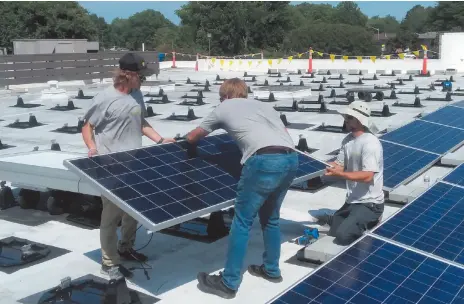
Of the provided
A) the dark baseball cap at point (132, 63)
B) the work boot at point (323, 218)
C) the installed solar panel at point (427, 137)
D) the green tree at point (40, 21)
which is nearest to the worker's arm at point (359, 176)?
the work boot at point (323, 218)

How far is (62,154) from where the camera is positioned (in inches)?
335

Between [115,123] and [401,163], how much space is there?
5.09m

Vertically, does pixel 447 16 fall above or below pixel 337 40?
above

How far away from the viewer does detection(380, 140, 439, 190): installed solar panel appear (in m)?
8.44

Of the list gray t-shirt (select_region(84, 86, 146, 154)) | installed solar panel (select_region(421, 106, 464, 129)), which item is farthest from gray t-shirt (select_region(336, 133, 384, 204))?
installed solar panel (select_region(421, 106, 464, 129))

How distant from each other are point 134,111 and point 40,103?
15.5 metres

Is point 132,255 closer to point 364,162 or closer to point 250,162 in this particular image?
Answer: point 250,162

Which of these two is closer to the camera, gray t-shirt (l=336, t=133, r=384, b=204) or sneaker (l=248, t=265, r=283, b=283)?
sneaker (l=248, t=265, r=283, b=283)

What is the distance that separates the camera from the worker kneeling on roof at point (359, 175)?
5.81 m

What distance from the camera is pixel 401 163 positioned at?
905 cm

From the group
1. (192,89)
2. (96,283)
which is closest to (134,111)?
(96,283)

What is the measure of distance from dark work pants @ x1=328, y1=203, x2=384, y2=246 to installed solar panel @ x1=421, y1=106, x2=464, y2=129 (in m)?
6.63

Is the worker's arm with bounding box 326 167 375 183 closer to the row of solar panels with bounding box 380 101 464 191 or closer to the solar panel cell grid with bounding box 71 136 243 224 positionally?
the solar panel cell grid with bounding box 71 136 243 224

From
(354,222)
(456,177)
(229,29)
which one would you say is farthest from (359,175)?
(229,29)
